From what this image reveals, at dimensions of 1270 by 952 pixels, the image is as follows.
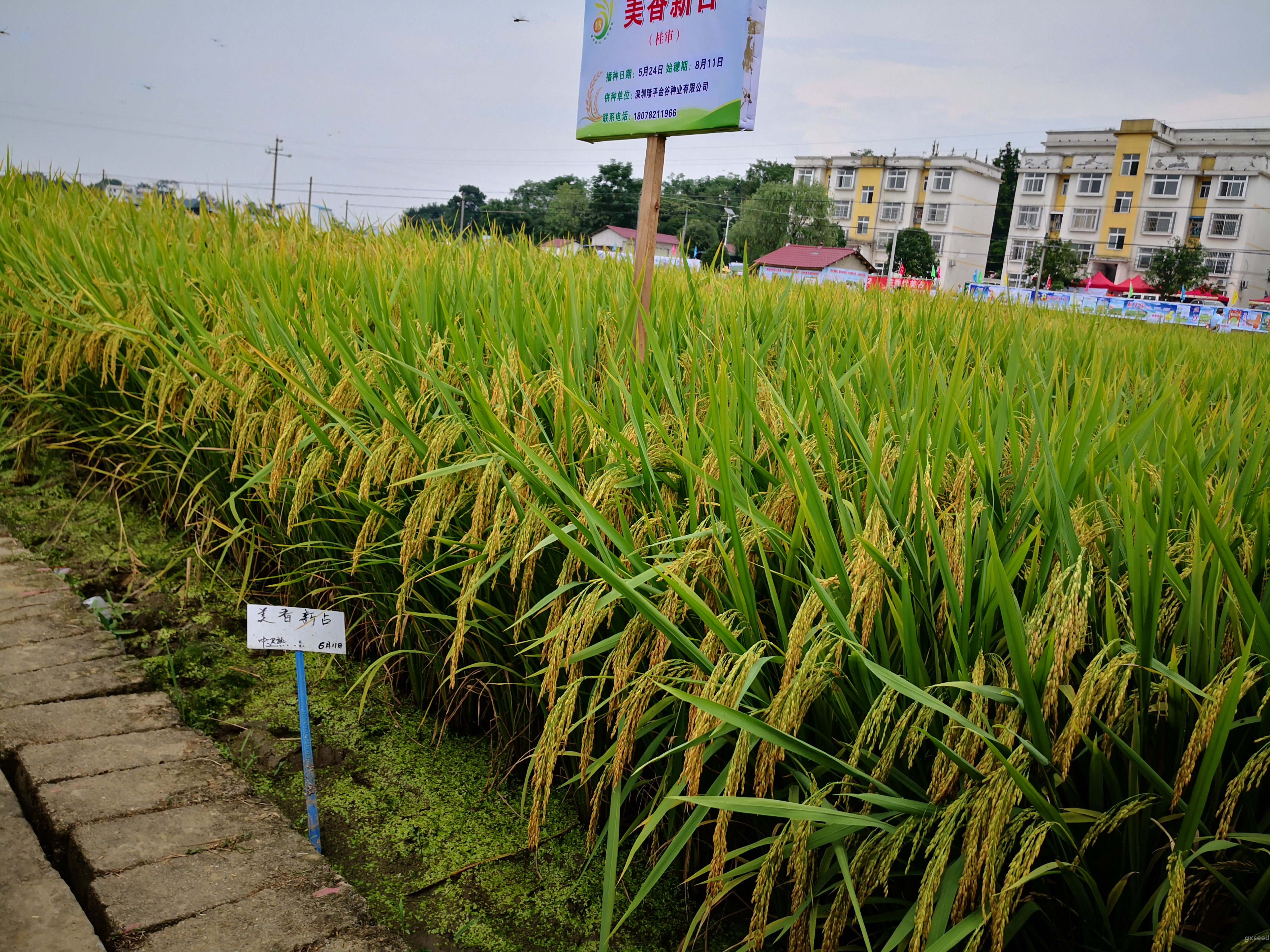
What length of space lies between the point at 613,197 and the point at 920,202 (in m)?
34.9

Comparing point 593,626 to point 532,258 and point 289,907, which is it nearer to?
point 289,907

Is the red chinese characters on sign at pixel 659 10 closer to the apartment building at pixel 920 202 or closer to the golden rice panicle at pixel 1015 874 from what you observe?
the golden rice panicle at pixel 1015 874

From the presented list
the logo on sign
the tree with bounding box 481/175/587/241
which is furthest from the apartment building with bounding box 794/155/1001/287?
the logo on sign

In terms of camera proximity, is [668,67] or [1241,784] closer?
[1241,784]

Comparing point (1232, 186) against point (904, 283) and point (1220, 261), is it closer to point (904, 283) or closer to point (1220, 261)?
point (1220, 261)

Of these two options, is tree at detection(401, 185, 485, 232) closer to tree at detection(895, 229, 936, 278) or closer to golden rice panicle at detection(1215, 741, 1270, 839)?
golden rice panicle at detection(1215, 741, 1270, 839)

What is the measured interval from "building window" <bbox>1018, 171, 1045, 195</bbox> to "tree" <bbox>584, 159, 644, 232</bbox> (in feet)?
111

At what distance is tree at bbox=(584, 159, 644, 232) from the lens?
33656 mm

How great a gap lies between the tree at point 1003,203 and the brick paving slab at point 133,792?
75.1 metres

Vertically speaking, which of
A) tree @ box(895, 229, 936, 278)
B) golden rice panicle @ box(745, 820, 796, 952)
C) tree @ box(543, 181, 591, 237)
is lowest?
golden rice panicle @ box(745, 820, 796, 952)

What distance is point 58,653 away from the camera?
1989mm

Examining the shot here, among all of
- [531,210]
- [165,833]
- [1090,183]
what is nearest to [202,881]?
[165,833]

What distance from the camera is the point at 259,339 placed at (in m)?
2.23

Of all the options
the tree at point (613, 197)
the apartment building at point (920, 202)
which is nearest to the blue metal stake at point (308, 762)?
the tree at point (613, 197)
